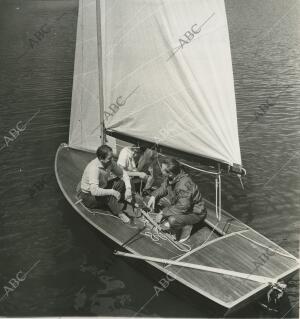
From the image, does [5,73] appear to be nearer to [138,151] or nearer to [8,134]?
[8,134]

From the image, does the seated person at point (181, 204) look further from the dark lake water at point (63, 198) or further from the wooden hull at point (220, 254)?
the dark lake water at point (63, 198)

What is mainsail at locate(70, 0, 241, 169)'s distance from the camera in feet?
23.3

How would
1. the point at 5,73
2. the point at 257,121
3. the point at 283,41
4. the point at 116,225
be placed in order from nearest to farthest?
the point at 116,225 → the point at 257,121 → the point at 5,73 → the point at 283,41

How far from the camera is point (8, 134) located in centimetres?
1402

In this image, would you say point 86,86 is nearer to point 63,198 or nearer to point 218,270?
point 63,198

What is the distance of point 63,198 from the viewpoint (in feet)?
34.4

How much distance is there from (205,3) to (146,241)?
4083 millimetres

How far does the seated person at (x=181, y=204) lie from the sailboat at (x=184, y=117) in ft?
0.94

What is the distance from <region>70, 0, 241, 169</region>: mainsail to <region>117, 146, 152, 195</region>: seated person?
681 mm

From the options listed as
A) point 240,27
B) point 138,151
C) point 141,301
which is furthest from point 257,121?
point 240,27

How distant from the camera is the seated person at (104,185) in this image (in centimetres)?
770

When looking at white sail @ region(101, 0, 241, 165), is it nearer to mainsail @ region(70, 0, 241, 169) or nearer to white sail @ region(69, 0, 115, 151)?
mainsail @ region(70, 0, 241, 169)

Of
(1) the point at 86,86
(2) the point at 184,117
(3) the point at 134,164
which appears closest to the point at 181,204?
(2) the point at 184,117

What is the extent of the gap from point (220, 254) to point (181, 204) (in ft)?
3.36
